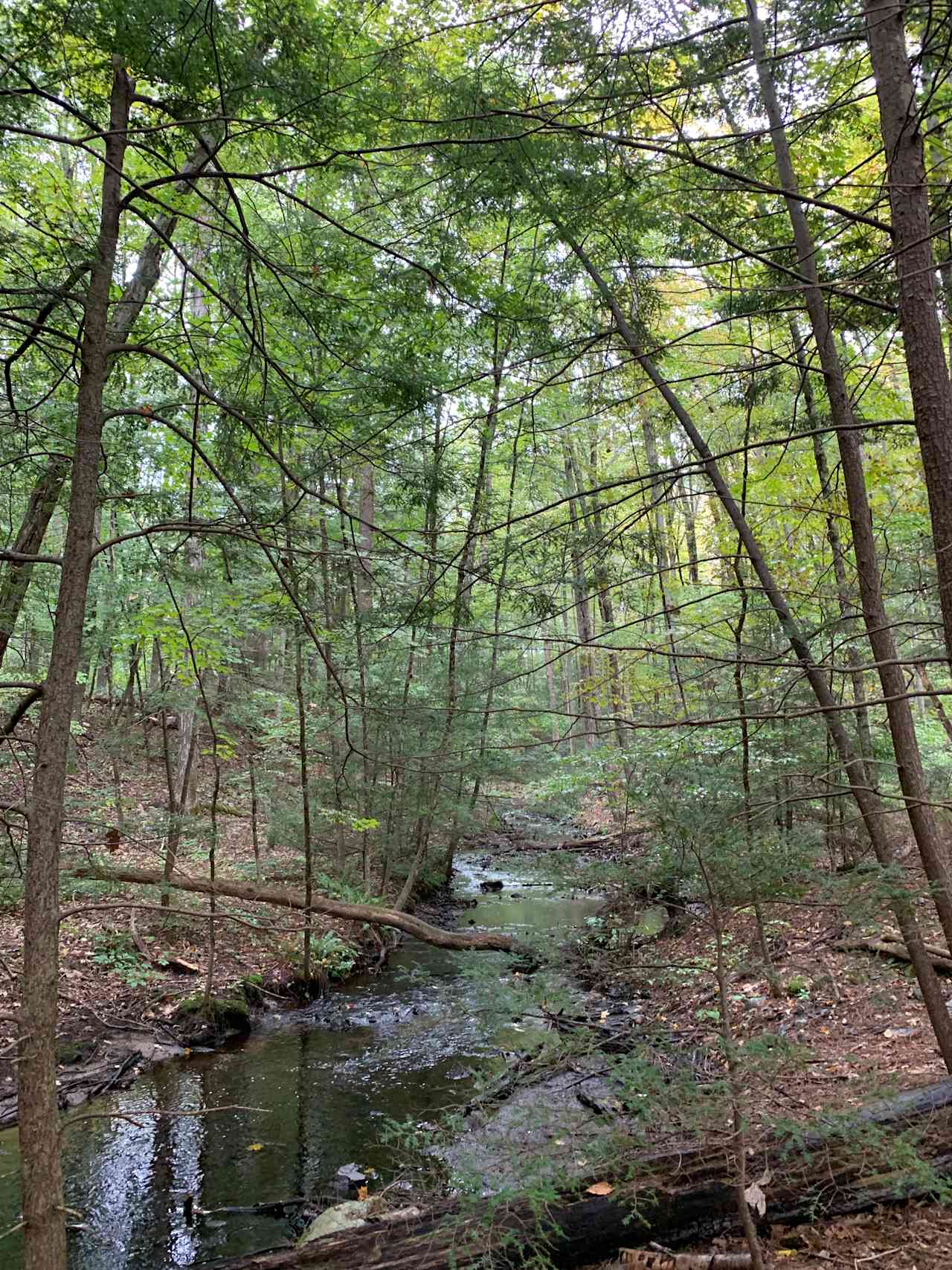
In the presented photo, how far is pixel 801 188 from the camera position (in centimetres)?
555

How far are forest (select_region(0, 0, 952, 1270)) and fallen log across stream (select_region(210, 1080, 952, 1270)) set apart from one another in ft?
0.07

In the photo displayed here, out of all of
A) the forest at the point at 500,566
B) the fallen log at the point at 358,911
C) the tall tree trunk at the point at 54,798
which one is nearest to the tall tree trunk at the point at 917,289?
→ the forest at the point at 500,566

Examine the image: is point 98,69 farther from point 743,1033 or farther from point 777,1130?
point 743,1033

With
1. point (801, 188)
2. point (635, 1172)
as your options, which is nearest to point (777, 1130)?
point (635, 1172)

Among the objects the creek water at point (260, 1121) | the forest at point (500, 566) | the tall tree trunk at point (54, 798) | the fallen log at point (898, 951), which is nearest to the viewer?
the tall tree trunk at point (54, 798)

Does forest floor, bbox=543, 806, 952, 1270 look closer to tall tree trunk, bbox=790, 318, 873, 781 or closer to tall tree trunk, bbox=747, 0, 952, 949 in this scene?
tall tree trunk, bbox=747, 0, 952, 949

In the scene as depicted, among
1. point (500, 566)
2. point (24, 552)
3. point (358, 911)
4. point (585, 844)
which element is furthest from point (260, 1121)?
point (585, 844)

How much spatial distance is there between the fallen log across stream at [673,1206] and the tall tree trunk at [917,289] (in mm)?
2607

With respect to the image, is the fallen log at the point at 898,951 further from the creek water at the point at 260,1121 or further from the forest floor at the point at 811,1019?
the creek water at the point at 260,1121

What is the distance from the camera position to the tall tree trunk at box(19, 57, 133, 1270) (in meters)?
2.68

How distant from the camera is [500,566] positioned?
5152 mm

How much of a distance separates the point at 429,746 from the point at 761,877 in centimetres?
763

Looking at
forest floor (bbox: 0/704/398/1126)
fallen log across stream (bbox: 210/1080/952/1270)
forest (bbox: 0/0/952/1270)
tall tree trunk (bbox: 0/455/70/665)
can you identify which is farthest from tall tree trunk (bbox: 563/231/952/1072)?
forest floor (bbox: 0/704/398/1126)

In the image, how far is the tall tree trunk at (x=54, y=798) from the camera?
8.79 ft
